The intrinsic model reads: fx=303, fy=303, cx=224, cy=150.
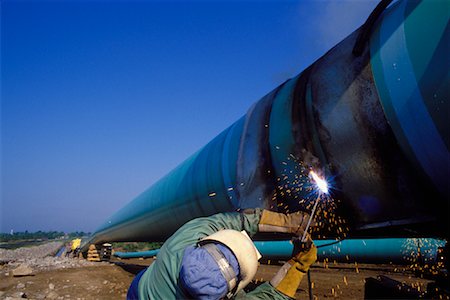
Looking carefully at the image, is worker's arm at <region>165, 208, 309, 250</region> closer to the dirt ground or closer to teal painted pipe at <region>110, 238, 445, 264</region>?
the dirt ground

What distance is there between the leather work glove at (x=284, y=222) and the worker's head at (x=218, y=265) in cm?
33

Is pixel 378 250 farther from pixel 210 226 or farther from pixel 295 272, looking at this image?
pixel 210 226

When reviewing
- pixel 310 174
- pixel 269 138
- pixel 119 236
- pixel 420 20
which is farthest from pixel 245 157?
pixel 119 236

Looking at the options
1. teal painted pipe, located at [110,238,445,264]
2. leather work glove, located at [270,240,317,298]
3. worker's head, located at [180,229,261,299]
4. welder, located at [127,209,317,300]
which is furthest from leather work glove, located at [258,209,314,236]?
teal painted pipe, located at [110,238,445,264]

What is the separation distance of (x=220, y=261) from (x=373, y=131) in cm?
107

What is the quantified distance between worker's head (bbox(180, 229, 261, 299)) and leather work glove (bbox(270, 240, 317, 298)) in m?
0.34

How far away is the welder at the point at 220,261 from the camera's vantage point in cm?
152

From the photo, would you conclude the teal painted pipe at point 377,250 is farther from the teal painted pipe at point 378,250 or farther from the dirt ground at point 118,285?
the dirt ground at point 118,285

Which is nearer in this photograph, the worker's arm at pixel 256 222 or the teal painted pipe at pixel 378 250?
the worker's arm at pixel 256 222

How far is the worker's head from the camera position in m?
1.51

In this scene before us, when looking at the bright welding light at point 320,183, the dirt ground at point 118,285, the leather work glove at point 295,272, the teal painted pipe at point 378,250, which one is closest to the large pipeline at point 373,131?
the bright welding light at point 320,183

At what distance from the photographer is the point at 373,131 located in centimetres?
163

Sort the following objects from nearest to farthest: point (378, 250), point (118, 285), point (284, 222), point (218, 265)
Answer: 1. point (218, 265)
2. point (284, 222)
3. point (378, 250)
4. point (118, 285)

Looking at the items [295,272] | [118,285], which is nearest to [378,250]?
[295,272]
